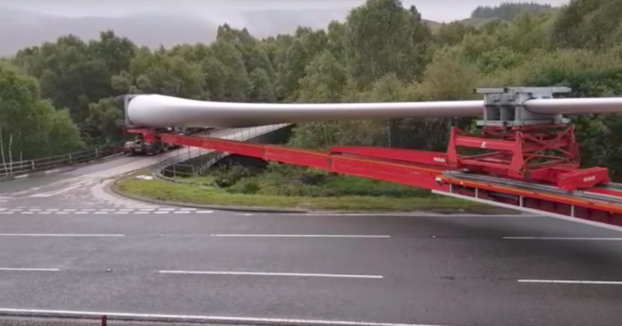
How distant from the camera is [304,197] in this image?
1728cm

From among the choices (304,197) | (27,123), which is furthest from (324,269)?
(27,123)

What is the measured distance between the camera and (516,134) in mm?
9453

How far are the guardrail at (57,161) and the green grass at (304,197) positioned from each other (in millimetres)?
7982

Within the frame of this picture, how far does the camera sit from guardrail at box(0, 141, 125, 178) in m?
28.3

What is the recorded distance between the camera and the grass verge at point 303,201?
1471 cm

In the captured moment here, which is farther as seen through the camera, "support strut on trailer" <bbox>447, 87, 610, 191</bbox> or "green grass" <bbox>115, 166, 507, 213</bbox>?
"green grass" <bbox>115, 166, 507, 213</bbox>

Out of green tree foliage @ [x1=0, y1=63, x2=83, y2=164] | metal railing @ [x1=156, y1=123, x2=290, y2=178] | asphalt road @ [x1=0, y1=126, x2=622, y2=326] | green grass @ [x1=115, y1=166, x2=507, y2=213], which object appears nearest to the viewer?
asphalt road @ [x1=0, y1=126, x2=622, y2=326]

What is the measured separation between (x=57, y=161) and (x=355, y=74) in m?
18.3

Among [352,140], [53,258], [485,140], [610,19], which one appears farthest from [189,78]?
[485,140]

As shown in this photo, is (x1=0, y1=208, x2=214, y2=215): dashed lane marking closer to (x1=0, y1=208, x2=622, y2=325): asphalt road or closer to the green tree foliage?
(x1=0, y1=208, x2=622, y2=325): asphalt road

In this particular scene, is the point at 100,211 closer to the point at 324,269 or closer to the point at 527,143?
the point at 324,269

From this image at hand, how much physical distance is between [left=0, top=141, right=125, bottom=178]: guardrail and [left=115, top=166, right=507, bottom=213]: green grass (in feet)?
26.2

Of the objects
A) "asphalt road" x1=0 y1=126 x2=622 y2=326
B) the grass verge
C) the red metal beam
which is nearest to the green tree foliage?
the grass verge

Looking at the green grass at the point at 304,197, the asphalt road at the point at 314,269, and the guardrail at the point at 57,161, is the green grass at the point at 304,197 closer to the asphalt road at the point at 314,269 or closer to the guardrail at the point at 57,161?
the asphalt road at the point at 314,269
